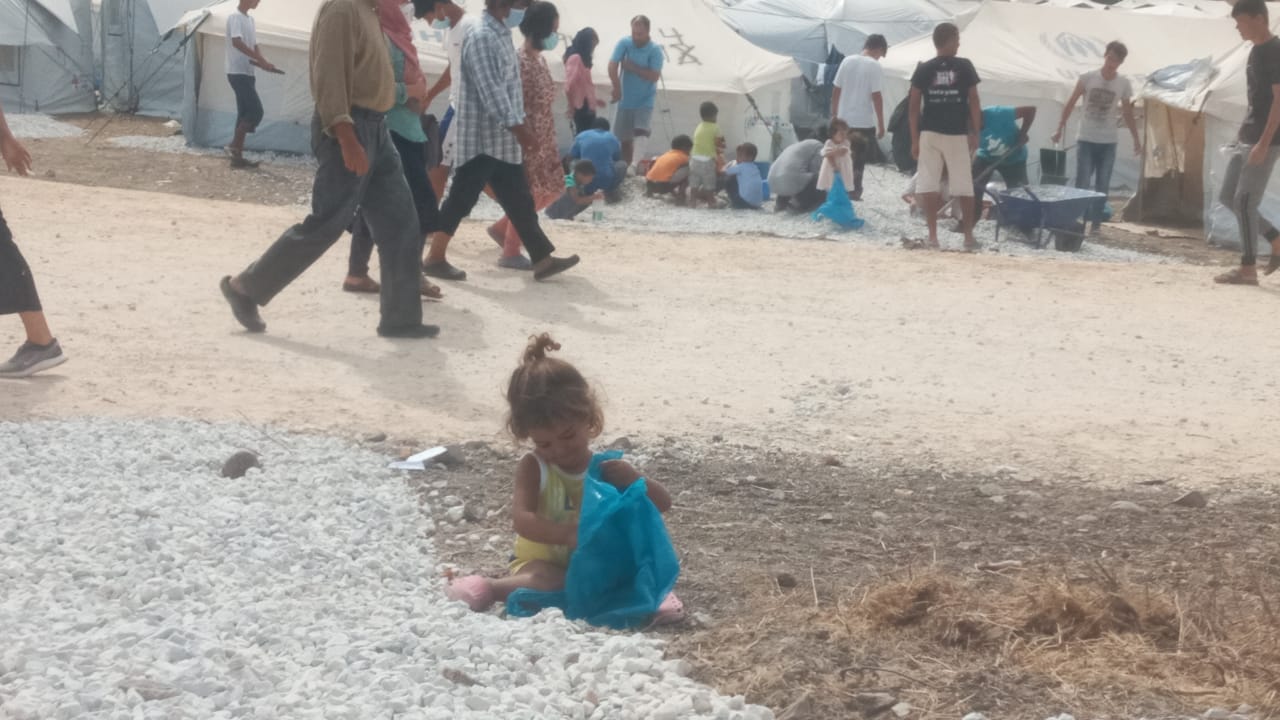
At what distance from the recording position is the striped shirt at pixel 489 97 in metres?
8.02

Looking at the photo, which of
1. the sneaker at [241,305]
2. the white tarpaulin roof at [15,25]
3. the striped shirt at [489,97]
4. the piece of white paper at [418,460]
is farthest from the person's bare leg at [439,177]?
the white tarpaulin roof at [15,25]

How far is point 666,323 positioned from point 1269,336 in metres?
3.12

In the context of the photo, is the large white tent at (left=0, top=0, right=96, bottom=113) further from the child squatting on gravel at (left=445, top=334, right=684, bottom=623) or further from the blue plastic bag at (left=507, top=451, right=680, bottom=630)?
the blue plastic bag at (left=507, top=451, right=680, bottom=630)

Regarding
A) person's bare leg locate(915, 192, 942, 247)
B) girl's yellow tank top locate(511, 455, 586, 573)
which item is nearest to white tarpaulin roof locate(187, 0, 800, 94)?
person's bare leg locate(915, 192, 942, 247)

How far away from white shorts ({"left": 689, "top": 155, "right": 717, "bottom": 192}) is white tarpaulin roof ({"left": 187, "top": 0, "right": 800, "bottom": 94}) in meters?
3.04

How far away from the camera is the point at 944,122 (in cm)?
1104

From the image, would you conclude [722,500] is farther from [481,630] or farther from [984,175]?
[984,175]

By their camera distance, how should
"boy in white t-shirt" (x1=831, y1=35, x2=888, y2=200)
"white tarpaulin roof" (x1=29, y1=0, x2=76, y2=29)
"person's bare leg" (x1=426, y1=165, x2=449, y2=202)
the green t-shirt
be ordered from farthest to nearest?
"white tarpaulin roof" (x1=29, y1=0, x2=76, y2=29)
"boy in white t-shirt" (x1=831, y1=35, x2=888, y2=200)
the green t-shirt
"person's bare leg" (x1=426, y1=165, x2=449, y2=202)

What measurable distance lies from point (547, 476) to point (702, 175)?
10046 millimetres

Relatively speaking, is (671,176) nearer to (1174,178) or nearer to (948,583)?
(1174,178)

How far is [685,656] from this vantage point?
328cm

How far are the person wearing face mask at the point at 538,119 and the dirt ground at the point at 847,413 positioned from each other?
9.4 inches

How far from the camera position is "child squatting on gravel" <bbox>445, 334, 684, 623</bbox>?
368 centimetres

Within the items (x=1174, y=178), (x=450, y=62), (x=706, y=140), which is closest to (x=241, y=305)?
(x=450, y=62)
